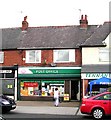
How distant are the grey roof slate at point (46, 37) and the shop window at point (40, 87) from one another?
332 centimetres

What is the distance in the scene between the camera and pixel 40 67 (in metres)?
30.3

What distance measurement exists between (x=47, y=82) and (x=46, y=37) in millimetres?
4755

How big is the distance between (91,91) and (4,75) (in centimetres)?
913

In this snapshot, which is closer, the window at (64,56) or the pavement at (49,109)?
the pavement at (49,109)

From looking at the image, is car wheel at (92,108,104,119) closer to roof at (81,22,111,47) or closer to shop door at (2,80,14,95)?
roof at (81,22,111,47)

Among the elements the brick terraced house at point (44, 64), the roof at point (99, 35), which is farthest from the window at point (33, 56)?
the roof at point (99, 35)

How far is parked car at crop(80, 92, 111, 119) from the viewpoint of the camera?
17266 mm

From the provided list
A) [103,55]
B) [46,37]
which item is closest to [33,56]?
[46,37]

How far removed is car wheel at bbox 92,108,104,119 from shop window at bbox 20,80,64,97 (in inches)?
490

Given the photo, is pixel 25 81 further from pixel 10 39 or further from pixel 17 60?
pixel 10 39

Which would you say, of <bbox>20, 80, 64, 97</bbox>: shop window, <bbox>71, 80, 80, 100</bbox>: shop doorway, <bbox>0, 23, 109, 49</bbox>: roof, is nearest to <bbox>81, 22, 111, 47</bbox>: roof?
<bbox>0, 23, 109, 49</bbox>: roof

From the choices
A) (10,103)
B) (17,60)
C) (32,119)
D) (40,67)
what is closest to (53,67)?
(40,67)

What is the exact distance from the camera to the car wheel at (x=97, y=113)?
1734 cm

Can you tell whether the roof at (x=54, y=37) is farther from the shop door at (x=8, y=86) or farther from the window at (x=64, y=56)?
the shop door at (x=8, y=86)
